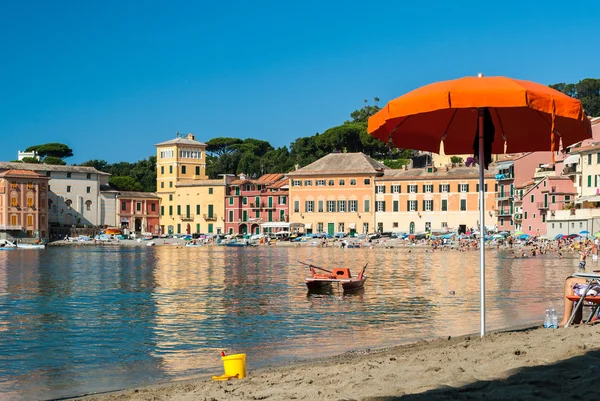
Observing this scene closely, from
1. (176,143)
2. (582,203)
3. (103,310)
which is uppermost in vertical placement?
(176,143)

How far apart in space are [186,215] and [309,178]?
21.7 metres

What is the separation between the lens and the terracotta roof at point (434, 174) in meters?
90.4

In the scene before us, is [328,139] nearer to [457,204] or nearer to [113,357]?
[457,204]

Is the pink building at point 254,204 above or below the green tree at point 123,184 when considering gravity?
below

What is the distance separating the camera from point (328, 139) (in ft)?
405

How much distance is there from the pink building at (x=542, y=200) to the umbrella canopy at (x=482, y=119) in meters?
61.6

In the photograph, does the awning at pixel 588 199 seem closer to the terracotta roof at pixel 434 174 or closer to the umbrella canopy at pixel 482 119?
the terracotta roof at pixel 434 174

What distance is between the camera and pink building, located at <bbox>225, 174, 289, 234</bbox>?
337ft

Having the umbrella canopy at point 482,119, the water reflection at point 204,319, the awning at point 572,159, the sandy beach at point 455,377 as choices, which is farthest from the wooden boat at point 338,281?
the awning at point 572,159

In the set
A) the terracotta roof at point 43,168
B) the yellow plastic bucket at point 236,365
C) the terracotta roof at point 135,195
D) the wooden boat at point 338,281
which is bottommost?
the wooden boat at point 338,281

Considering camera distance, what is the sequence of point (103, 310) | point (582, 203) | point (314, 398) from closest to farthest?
point (314, 398) < point (103, 310) < point (582, 203)

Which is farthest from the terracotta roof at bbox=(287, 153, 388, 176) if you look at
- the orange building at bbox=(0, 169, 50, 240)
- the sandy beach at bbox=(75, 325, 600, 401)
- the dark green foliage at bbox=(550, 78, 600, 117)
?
the sandy beach at bbox=(75, 325, 600, 401)

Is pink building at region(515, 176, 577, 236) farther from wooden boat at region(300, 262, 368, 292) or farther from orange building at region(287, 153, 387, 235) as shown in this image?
wooden boat at region(300, 262, 368, 292)

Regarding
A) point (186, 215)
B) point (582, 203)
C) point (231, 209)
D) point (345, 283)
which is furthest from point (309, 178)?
point (345, 283)
